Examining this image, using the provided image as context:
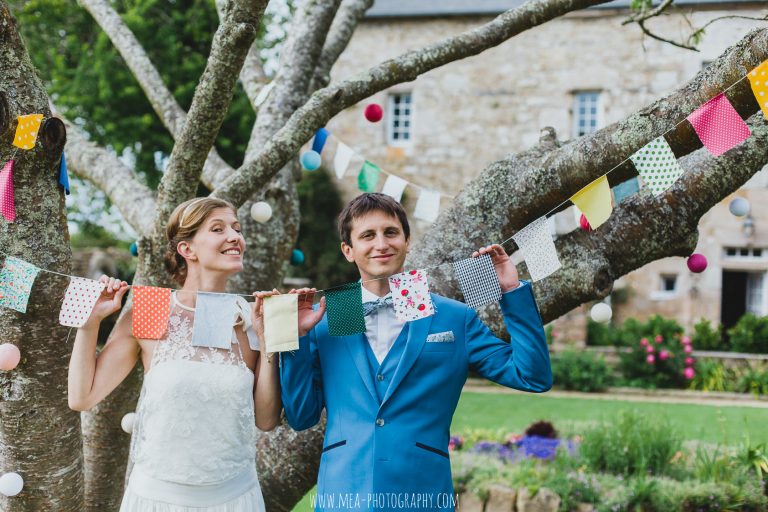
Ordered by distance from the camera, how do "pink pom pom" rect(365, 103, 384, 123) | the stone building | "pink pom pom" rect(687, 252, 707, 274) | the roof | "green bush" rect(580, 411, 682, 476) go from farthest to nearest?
the roof → the stone building → "green bush" rect(580, 411, 682, 476) → "pink pom pom" rect(365, 103, 384, 123) → "pink pom pom" rect(687, 252, 707, 274)

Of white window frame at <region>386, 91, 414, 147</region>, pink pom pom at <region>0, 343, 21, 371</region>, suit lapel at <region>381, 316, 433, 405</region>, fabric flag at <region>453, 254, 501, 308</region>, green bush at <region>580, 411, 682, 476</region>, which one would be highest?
white window frame at <region>386, 91, 414, 147</region>

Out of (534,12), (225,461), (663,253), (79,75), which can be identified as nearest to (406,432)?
(225,461)

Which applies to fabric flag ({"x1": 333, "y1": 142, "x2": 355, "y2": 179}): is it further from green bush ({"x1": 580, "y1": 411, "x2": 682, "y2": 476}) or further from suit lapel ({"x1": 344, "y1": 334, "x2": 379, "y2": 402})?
green bush ({"x1": 580, "y1": 411, "x2": 682, "y2": 476})

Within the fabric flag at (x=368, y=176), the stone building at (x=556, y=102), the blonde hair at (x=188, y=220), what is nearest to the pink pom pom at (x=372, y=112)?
the fabric flag at (x=368, y=176)

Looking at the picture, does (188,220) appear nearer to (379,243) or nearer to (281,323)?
(281,323)

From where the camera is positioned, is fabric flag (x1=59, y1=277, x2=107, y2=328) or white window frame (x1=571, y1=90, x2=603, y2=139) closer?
fabric flag (x1=59, y1=277, x2=107, y2=328)

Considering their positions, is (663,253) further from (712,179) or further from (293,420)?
(293,420)

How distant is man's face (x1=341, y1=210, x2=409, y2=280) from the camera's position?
2182 mm

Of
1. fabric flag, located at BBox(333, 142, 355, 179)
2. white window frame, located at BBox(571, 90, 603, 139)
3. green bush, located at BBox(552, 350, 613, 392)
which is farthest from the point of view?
white window frame, located at BBox(571, 90, 603, 139)

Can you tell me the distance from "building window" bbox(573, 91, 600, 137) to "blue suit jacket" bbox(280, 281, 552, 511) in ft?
40.6

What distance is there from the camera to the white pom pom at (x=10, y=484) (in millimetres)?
2352

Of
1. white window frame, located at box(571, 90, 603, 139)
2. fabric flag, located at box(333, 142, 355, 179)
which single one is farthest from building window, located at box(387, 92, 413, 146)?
fabric flag, located at box(333, 142, 355, 179)

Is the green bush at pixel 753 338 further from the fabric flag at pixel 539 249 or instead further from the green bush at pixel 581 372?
the fabric flag at pixel 539 249

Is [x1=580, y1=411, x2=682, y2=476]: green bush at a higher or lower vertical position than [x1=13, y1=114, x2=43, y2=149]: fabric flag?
lower
